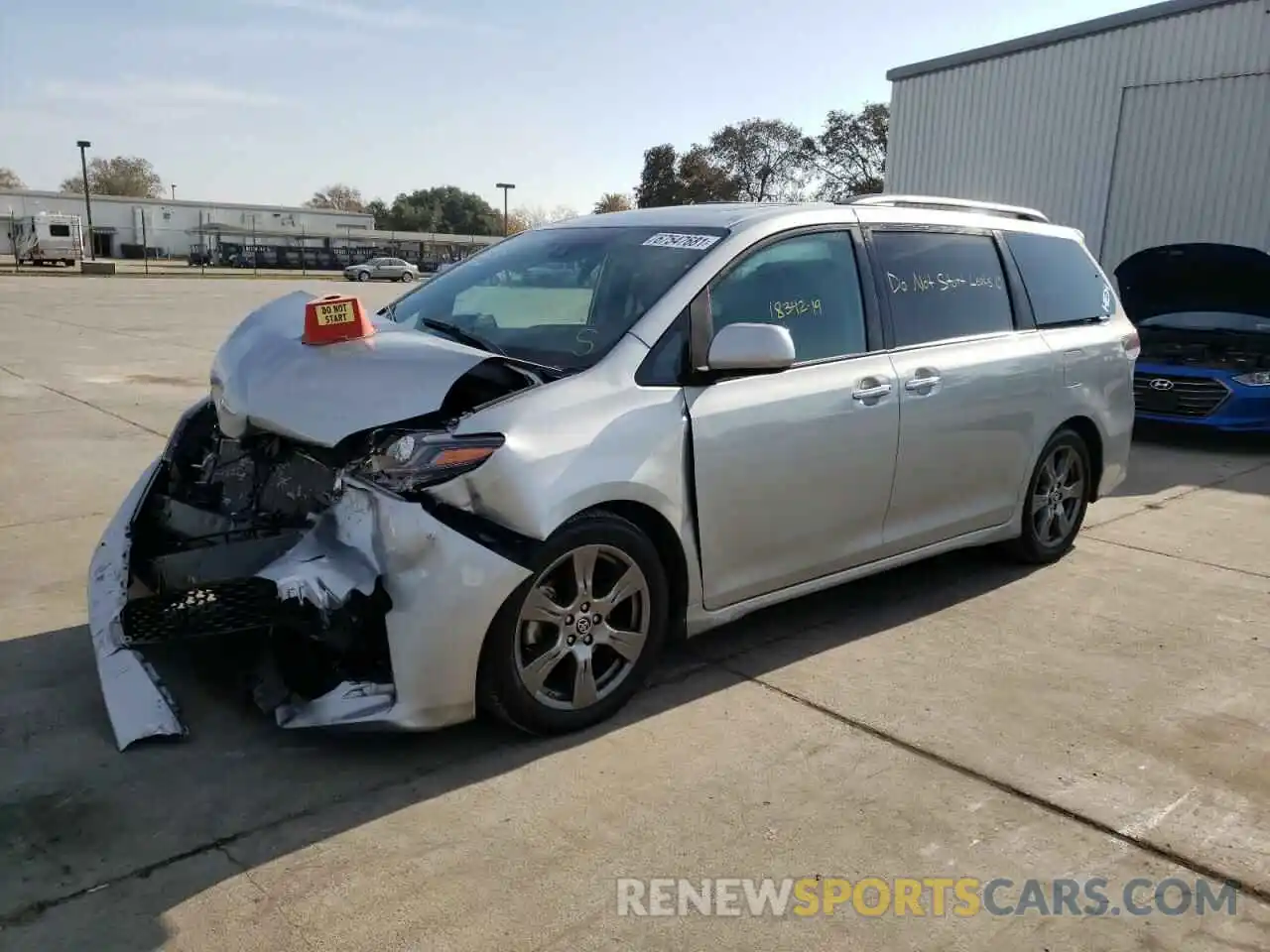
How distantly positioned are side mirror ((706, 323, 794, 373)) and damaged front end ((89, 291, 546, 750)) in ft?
2.33

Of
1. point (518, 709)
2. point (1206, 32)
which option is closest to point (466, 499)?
point (518, 709)

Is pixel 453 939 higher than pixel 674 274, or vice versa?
pixel 674 274

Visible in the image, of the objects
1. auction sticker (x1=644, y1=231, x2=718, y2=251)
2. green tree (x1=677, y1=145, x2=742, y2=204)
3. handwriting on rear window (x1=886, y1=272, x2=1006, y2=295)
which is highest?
green tree (x1=677, y1=145, x2=742, y2=204)

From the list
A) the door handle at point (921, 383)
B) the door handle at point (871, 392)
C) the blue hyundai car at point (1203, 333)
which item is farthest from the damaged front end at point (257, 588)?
the blue hyundai car at point (1203, 333)

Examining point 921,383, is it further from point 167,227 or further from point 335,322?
point 167,227

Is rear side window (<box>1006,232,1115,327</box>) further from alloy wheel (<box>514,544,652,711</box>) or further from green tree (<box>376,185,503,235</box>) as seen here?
green tree (<box>376,185,503,235</box>)

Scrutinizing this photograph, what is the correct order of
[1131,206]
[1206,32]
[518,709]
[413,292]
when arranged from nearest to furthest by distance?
1. [518,709]
2. [413,292]
3. [1206,32]
4. [1131,206]

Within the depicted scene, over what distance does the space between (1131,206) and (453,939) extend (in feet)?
51.1

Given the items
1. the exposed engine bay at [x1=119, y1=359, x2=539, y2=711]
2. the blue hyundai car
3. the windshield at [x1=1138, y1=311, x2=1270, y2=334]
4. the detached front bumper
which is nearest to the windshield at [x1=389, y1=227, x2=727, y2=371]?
the exposed engine bay at [x1=119, y1=359, x2=539, y2=711]

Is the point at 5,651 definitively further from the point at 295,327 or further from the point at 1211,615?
the point at 1211,615

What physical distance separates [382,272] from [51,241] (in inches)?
641

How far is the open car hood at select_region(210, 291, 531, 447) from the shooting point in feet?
10.4

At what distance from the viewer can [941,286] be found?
4668 mm

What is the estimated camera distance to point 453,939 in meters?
2.42
